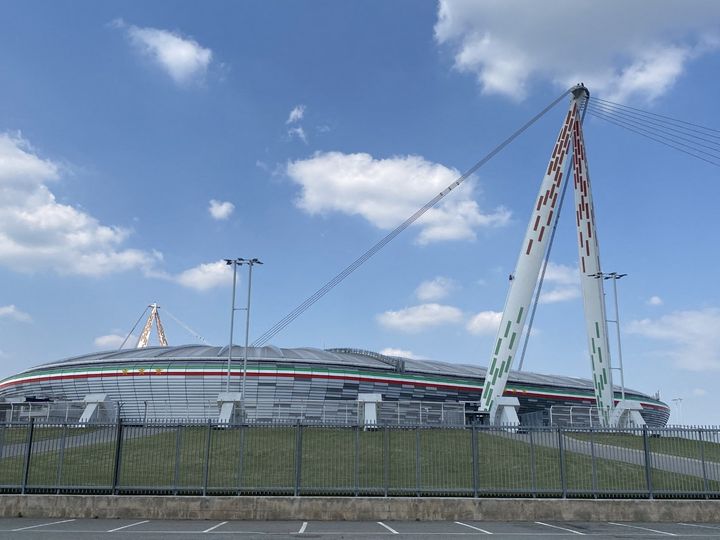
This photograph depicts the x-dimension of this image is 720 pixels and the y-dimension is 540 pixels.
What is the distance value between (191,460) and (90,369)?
6090 cm

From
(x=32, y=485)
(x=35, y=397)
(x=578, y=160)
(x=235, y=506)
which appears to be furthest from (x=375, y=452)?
(x=35, y=397)

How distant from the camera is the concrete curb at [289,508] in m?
18.8

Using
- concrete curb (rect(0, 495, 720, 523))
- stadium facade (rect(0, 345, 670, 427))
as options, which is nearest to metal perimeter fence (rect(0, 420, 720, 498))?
concrete curb (rect(0, 495, 720, 523))

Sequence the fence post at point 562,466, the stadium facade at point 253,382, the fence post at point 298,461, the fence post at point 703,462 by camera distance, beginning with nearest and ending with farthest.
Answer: the fence post at point 298,461, the fence post at point 562,466, the fence post at point 703,462, the stadium facade at point 253,382

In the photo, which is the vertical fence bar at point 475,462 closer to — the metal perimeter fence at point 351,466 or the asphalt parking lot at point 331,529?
the metal perimeter fence at point 351,466

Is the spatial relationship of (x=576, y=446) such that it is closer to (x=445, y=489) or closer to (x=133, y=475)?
(x=445, y=489)

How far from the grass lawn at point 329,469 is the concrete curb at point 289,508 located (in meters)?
0.51

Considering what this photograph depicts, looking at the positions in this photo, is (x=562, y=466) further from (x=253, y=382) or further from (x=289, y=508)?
(x=253, y=382)

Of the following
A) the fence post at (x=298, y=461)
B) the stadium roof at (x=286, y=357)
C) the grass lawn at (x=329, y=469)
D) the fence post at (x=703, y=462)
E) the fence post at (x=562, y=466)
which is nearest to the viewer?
the fence post at (x=298, y=461)

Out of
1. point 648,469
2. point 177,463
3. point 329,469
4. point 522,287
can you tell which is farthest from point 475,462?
point 522,287

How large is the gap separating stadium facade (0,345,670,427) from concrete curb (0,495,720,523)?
145ft

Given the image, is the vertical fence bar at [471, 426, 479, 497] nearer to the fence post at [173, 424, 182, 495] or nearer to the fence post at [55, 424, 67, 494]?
the fence post at [173, 424, 182, 495]

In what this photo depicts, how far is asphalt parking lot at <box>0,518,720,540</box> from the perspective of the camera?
15.4m

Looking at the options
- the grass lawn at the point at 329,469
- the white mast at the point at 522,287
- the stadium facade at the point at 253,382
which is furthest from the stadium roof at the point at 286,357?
the grass lawn at the point at 329,469
